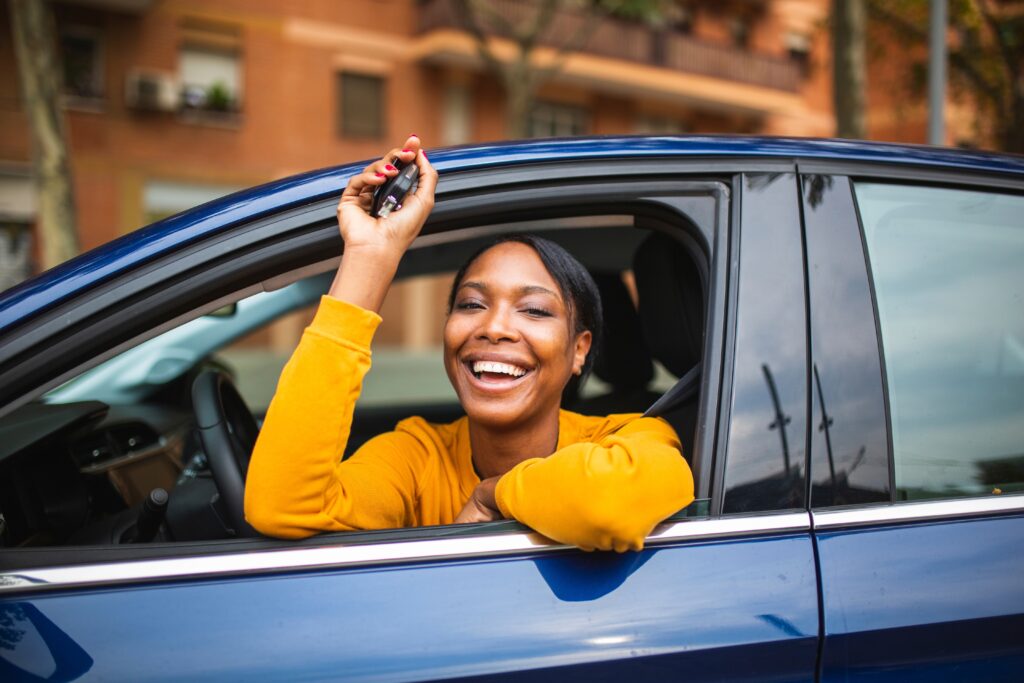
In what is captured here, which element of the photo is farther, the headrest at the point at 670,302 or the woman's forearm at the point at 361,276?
the headrest at the point at 670,302

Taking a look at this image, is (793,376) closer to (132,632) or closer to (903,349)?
(903,349)

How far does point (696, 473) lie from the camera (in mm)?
1250

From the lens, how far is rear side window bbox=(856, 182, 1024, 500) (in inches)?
50.4

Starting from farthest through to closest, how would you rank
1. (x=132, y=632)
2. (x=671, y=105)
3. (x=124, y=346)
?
(x=671, y=105) → (x=124, y=346) → (x=132, y=632)

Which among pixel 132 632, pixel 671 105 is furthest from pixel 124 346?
pixel 671 105

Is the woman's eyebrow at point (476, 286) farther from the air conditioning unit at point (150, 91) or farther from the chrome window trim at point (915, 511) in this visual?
the air conditioning unit at point (150, 91)

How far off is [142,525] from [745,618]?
45.8 inches

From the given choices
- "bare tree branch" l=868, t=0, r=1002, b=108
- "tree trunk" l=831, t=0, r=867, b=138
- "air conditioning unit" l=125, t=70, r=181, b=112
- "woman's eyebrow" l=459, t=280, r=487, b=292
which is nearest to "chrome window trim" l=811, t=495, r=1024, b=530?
"woman's eyebrow" l=459, t=280, r=487, b=292

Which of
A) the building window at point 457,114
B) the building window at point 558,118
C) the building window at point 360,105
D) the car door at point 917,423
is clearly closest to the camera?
the car door at point 917,423

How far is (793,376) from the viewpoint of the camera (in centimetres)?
122

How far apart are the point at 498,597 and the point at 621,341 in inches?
64.8

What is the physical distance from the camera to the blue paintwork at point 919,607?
1103 millimetres

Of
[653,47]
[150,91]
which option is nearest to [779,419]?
[150,91]

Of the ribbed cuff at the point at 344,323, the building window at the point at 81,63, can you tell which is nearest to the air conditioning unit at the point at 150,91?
the building window at the point at 81,63
